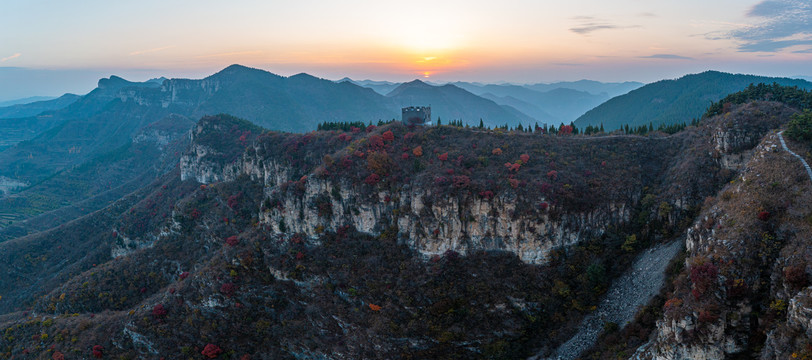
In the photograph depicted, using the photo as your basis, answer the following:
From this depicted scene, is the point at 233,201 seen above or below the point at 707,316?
below

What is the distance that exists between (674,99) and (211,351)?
172m

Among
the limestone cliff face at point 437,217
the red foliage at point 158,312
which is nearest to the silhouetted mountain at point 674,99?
the limestone cliff face at point 437,217

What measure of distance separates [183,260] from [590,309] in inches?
2729

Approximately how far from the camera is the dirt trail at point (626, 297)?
37.9m

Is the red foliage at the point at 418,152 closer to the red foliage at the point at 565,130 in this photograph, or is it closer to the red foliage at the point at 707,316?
the red foliage at the point at 565,130

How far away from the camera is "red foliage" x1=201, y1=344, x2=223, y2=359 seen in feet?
158

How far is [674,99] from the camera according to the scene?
144 metres

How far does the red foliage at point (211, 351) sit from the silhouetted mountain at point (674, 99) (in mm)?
127632

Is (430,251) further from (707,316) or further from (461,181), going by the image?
(707,316)

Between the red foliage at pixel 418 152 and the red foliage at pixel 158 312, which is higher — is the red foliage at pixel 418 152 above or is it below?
above

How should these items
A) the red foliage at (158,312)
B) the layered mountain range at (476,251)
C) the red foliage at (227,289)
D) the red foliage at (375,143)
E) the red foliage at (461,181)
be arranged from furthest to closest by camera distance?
1. the red foliage at (375,143)
2. the red foliage at (158,312)
3. the red foliage at (227,289)
4. the red foliage at (461,181)
5. the layered mountain range at (476,251)

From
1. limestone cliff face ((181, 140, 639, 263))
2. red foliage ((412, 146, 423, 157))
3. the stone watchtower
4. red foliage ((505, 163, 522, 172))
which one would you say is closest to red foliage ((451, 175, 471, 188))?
limestone cliff face ((181, 140, 639, 263))

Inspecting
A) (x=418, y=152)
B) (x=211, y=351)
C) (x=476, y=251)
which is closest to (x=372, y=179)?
(x=418, y=152)

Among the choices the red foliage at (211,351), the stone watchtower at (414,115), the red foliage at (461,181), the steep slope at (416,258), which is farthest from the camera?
the stone watchtower at (414,115)
